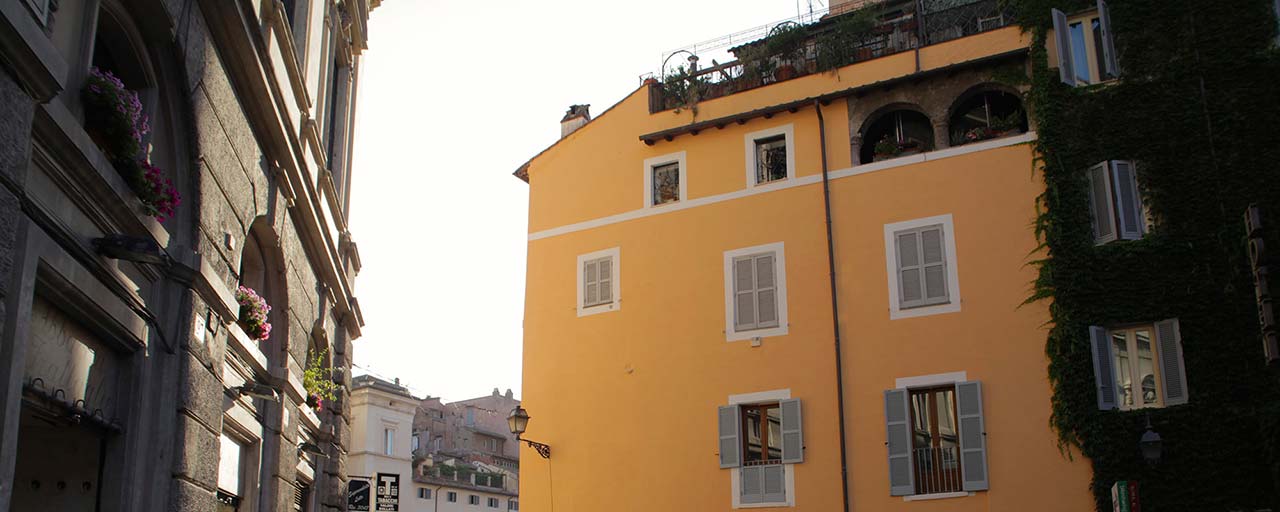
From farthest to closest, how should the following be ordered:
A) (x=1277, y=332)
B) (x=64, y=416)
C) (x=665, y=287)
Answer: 1. (x=665, y=287)
2. (x=1277, y=332)
3. (x=64, y=416)

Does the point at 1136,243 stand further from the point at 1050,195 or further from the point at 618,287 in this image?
the point at 618,287

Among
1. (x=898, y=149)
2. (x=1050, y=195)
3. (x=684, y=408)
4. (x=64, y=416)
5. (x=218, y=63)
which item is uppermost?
(x=898, y=149)

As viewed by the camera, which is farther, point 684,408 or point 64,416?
point 684,408

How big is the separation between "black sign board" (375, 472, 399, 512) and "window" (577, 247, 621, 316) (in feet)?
16.2

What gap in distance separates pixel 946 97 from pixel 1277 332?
6.73m

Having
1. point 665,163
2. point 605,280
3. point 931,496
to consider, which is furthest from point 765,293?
point 931,496

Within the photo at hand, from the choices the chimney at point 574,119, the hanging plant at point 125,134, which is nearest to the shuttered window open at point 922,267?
the chimney at point 574,119

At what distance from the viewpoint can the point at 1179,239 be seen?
59.0ft

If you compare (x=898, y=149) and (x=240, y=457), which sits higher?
(x=898, y=149)

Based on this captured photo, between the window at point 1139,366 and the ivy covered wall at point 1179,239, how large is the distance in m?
0.16

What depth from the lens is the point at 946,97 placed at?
20703 mm

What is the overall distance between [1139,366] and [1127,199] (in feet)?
8.84

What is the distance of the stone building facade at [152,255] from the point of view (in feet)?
21.2

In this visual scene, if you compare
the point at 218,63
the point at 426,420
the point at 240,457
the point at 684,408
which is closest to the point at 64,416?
the point at 218,63
